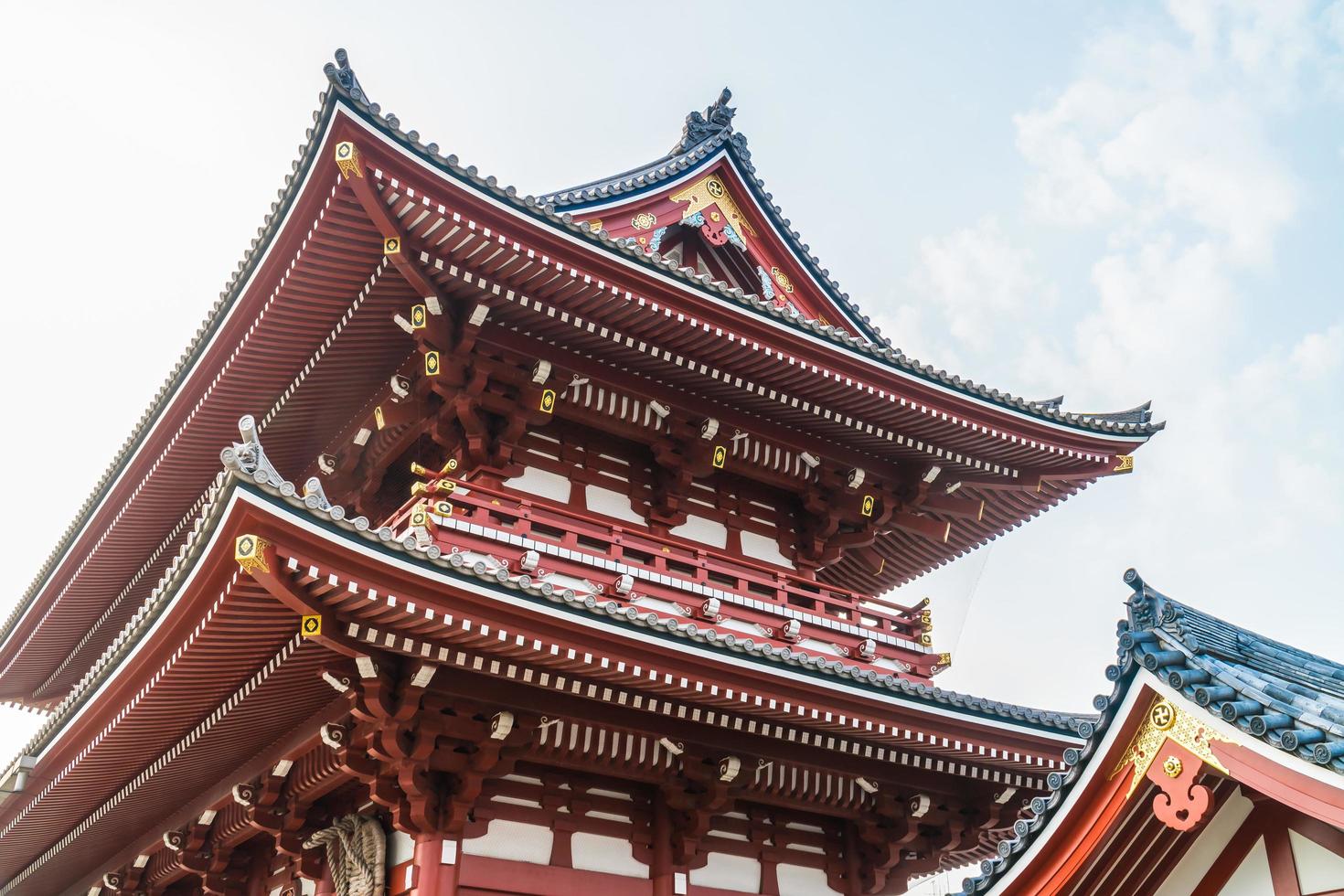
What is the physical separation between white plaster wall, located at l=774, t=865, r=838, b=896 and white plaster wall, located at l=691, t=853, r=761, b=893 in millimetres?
311

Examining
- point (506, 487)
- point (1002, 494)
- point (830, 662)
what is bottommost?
point (830, 662)

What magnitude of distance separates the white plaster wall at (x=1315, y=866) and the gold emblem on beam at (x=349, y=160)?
825cm

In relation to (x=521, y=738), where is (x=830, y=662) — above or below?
above

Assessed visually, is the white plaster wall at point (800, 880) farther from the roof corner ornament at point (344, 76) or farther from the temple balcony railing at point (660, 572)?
the roof corner ornament at point (344, 76)

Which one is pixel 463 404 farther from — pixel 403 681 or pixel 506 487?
pixel 403 681

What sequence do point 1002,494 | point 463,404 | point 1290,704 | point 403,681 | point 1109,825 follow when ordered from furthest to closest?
point 1002,494
point 463,404
point 403,681
point 1109,825
point 1290,704

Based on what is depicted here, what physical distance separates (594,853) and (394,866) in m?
1.80

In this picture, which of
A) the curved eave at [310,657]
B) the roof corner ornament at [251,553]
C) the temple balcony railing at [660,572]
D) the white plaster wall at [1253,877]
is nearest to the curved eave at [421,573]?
the curved eave at [310,657]

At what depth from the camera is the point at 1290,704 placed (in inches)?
204

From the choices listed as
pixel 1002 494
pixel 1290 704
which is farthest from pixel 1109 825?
pixel 1002 494

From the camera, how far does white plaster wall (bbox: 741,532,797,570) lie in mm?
13266

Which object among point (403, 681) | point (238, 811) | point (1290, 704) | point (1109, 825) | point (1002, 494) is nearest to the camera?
point (1290, 704)

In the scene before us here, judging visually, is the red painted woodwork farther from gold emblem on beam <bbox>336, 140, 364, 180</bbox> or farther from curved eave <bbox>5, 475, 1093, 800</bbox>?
gold emblem on beam <bbox>336, 140, 364, 180</bbox>

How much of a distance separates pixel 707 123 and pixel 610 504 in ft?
20.3
